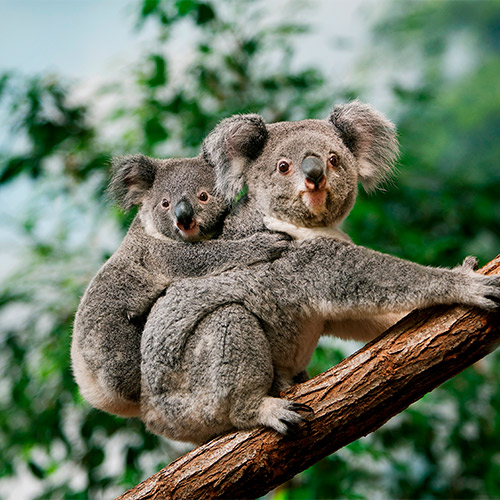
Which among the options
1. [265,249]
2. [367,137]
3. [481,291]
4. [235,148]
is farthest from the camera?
[367,137]

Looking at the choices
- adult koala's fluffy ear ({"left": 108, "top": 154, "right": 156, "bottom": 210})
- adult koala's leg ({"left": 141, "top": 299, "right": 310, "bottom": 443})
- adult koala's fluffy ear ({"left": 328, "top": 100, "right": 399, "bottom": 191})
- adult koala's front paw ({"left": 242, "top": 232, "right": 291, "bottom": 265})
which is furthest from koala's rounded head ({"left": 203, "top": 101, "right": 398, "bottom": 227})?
adult koala's leg ({"left": 141, "top": 299, "right": 310, "bottom": 443})

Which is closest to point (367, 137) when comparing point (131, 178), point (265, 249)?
point (265, 249)

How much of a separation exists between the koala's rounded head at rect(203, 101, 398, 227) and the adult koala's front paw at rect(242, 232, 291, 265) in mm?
122

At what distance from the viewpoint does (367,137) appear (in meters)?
2.69

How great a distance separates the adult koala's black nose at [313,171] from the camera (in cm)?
227

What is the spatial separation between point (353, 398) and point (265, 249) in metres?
0.66

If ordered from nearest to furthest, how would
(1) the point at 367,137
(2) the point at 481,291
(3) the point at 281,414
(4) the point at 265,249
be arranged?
(2) the point at 481,291 < (3) the point at 281,414 < (4) the point at 265,249 < (1) the point at 367,137

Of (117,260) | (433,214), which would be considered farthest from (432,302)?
(433,214)

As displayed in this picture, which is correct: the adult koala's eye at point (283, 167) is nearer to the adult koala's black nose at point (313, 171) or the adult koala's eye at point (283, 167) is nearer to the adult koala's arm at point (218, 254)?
the adult koala's black nose at point (313, 171)

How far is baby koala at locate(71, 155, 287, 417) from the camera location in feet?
7.85

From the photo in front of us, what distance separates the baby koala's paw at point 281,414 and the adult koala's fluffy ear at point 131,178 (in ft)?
3.82

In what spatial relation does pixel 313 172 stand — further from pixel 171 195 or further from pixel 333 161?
pixel 171 195

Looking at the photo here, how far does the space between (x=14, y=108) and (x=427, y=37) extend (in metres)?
7.07

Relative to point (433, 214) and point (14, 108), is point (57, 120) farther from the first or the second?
point (433, 214)
